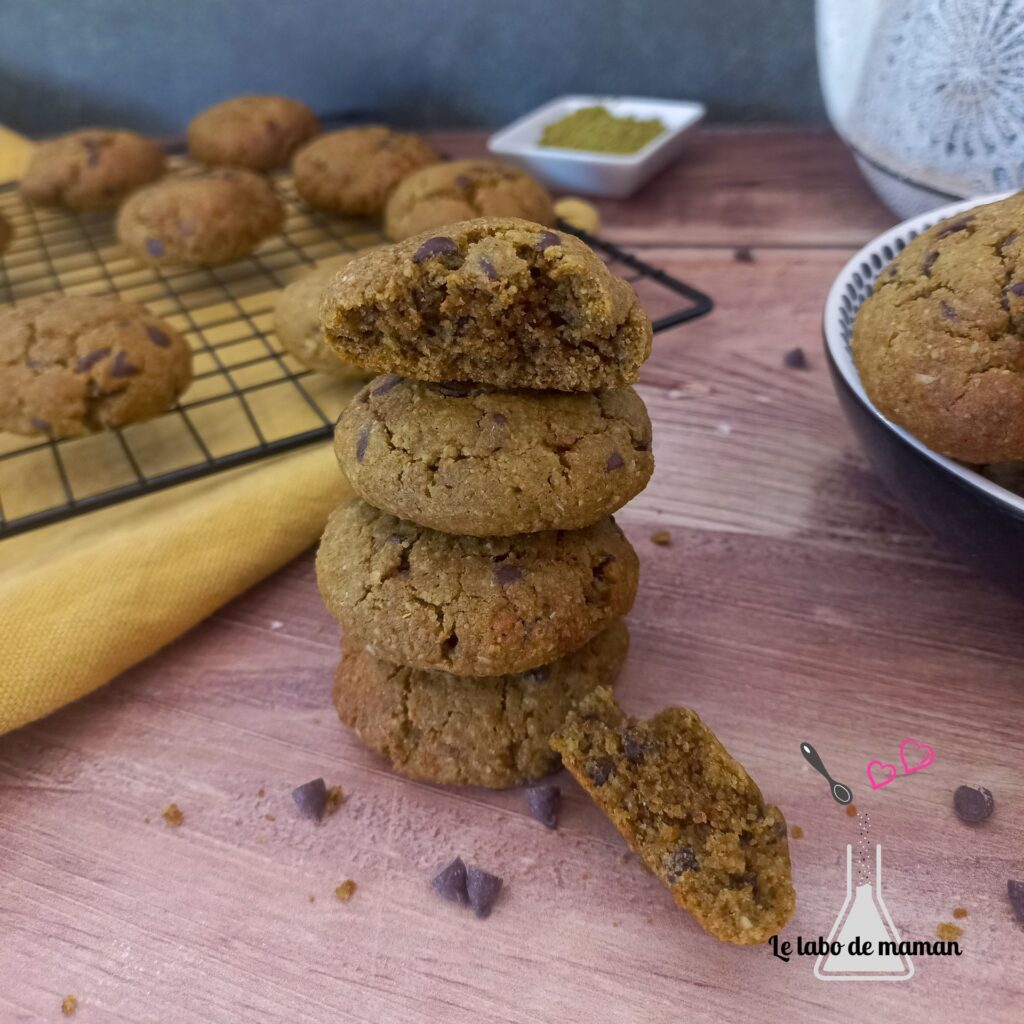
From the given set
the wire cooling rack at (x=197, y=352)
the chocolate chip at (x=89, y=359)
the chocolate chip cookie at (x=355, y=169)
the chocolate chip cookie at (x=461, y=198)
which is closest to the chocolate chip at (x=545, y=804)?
the wire cooling rack at (x=197, y=352)

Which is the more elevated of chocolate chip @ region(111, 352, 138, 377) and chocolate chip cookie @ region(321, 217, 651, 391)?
chocolate chip cookie @ region(321, 217, 651, 391)

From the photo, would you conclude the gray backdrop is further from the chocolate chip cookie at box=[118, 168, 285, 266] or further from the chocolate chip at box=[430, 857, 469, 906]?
the chocolate chip at box=[430, 857, 469, 906]

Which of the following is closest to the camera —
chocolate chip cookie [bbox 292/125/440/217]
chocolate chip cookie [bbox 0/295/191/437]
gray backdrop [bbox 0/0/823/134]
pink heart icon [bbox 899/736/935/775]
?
pink heart icon [bbox 899/736/935/775]

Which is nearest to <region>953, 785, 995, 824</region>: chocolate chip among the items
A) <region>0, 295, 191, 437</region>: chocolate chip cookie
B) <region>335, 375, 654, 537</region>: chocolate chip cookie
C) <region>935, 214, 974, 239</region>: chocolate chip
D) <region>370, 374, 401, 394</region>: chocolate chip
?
<region>335, 375, 654, 537</region>: chocolate chip cookie

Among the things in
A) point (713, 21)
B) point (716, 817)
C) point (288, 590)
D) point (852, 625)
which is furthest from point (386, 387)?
point (713, 21)

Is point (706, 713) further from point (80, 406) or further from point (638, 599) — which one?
point (80, 406)

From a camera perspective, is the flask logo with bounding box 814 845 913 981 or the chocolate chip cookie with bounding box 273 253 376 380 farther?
the chocolate chip cookie with bounding box 273 253 376 380

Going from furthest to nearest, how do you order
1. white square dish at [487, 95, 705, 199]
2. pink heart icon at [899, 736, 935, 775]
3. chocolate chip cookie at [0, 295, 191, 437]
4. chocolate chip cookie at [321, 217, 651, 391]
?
white square dish at [487, 95, 705, 199] < chocolate chip cookie at [0, 295, 191, 437] < pink heart icon at [899, 736, 935, 775] < chocolate chip cookie at [321, 217, 651, 391]
